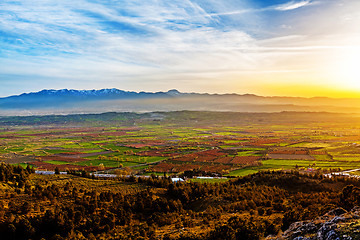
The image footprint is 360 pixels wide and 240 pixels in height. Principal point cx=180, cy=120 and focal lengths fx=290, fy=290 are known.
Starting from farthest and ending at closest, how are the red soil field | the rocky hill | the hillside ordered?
the red soil field → the hillside → the rocky hill

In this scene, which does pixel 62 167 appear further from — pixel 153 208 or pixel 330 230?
pixel 330 230

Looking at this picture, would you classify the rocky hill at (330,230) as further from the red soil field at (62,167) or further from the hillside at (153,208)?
the red soil field at (62,167)

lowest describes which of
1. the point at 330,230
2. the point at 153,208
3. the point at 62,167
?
the point at 62,167

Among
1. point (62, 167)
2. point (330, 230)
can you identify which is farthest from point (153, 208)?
point (62, 167)

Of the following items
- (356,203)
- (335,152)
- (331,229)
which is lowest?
(335,152)

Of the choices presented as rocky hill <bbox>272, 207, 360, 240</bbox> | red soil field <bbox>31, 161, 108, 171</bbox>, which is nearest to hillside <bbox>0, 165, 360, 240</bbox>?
rocky hill <bbox>272, 207, 360, 240</bbox>

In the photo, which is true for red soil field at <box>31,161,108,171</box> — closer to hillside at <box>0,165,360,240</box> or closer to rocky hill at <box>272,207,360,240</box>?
hillside at <box>0,165,360,240</box>

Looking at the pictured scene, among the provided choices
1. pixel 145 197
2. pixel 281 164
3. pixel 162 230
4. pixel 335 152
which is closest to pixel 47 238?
pixel 162 230

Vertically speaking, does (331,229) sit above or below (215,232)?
above

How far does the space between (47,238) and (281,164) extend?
1898 inches

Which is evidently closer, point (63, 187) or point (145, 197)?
point (145, 197)

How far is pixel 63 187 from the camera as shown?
1062 inches

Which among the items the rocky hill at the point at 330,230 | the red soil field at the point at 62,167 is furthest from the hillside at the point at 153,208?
the red soil field at the point at 62,167

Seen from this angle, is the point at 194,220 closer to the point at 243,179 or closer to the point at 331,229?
the point at 331,229
